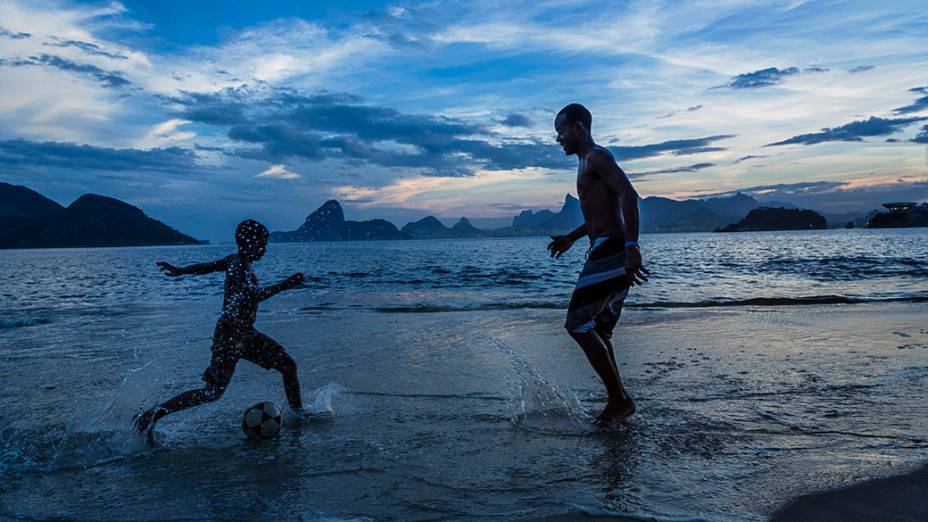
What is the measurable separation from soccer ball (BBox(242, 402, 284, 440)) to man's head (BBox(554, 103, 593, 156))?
11.3 feet

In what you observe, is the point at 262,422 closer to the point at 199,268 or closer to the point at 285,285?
the point at 285,285

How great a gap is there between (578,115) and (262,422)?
12.6 feet

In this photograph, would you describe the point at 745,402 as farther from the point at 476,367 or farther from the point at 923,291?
the point at 923,291

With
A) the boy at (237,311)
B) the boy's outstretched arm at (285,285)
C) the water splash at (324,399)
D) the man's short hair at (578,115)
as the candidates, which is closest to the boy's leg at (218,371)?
the boy at (237,311)

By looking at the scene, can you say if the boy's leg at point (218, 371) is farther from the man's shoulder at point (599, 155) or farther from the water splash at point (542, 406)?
the man's shoulder at point (599, 155)

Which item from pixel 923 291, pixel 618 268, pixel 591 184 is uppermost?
pixel 591 184

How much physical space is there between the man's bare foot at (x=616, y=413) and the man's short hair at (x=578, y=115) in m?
2.45

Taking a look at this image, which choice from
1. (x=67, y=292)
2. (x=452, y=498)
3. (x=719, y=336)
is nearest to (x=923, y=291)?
(x=719, y=336)

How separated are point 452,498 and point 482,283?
66.1 ft

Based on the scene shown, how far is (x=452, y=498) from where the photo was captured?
3260 millimetres

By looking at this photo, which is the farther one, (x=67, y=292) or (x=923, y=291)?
(x=67, y=292)

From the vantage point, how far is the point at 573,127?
503 centimetres

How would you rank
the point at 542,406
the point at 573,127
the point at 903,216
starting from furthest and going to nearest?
1. the point at 903,216
2. the point at 542,406
3. the point at 573,127

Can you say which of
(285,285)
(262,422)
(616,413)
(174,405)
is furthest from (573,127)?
(174,405)
